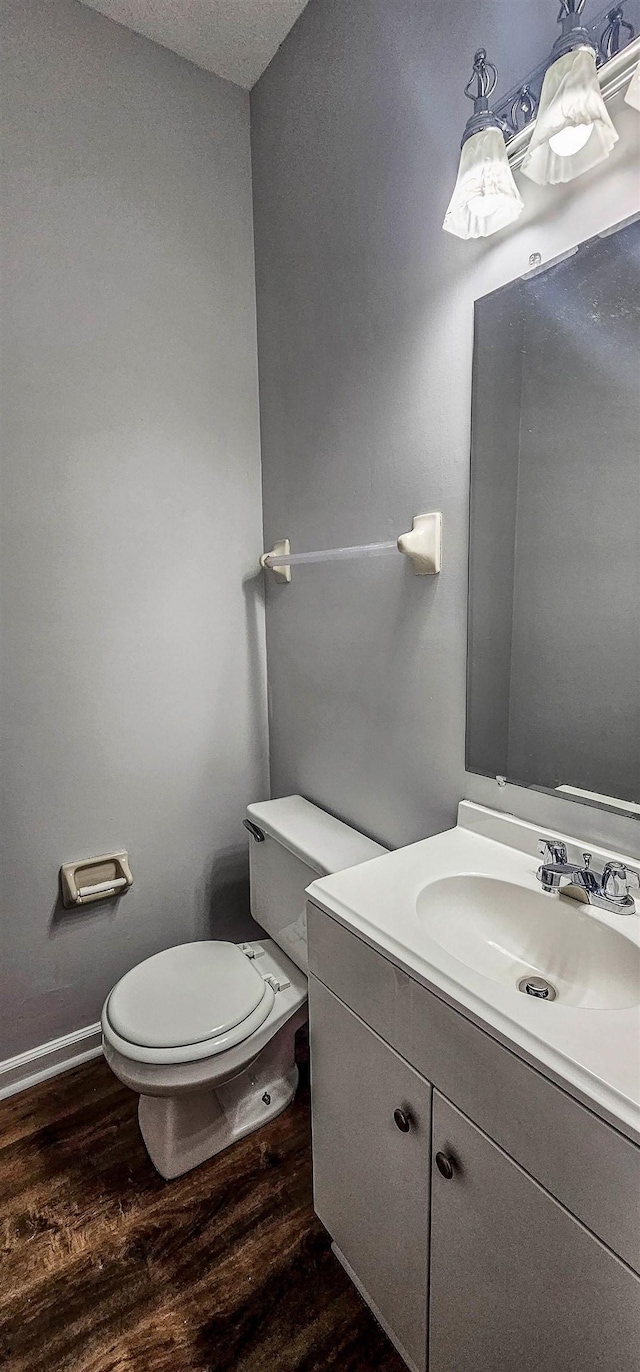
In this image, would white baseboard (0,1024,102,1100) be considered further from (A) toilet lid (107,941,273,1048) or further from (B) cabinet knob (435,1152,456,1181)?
(B) cabinet knob (435,1152,456,1181)

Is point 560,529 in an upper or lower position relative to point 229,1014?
upper

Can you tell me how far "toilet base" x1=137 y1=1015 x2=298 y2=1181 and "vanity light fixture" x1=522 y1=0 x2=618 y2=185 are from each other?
177 cm

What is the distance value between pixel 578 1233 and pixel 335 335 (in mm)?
1669

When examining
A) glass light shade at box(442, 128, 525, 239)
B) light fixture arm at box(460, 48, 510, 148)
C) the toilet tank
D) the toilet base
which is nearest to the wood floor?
the toilet base

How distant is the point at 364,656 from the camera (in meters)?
1.47

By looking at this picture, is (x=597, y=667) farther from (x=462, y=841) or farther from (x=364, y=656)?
(x=364, y=656)

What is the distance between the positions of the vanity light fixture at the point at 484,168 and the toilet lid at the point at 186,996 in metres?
1.60

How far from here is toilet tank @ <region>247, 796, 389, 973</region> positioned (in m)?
1.41

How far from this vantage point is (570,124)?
33.3 inches

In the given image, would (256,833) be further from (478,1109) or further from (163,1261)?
(478,1109)

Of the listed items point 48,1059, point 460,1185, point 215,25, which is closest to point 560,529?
point 460,1185

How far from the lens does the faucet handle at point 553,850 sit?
972 mm

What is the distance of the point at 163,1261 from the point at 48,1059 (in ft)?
2.13

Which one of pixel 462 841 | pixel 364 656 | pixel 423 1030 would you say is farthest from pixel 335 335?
pixel 423 1030
